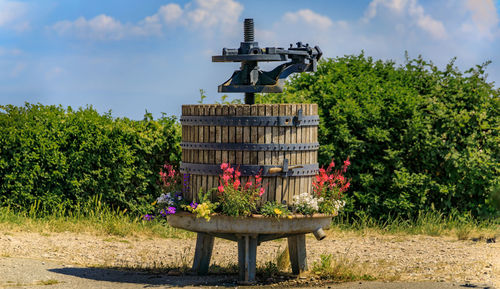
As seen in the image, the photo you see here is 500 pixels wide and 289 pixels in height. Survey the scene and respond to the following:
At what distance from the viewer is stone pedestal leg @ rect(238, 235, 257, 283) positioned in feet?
22.3

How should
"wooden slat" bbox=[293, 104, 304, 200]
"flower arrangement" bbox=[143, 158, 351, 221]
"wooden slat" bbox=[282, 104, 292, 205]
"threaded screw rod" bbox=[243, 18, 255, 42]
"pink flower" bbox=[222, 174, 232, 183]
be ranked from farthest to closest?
"threaded screw rod" bbox=[243, 18, 255, 42] < "wooden slat" bbox=[293, 104, 304, 200] < "wooden slat" bbox=[282, 104, 292, 205] < "flower arrangement" bbox=[143, 158, 351, 221] < "pink flower" bbox=[222, 174, 232, 183]

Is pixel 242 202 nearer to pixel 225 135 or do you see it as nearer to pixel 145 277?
pixel 225 135

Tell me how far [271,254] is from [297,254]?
1261 mm

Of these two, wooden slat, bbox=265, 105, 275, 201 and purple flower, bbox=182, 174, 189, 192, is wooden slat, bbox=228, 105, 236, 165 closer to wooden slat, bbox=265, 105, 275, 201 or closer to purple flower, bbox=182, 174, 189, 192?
wooden slat, bbox=265, 105, 275, 201

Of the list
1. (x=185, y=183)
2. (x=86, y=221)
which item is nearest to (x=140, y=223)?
(x=86, y=221)

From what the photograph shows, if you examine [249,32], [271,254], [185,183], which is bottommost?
[271,254]

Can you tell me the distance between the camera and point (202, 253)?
7.39 m

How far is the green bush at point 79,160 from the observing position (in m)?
10.4

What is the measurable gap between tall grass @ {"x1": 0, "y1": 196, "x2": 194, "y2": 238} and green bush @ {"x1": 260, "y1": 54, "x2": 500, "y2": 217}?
116 inches

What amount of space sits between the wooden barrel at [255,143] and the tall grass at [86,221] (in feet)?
11.5

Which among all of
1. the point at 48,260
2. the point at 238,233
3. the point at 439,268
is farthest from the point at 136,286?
the point at 439,268

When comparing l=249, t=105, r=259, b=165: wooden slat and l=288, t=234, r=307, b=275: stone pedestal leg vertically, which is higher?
l=249, t=105, r=259, b=165: wooden slat

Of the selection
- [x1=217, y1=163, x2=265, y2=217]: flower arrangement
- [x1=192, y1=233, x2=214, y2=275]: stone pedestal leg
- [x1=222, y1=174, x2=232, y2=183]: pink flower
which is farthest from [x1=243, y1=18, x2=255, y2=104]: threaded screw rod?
[x1=192, y1=233, x2=214, y2=275]: stone pedestal leg

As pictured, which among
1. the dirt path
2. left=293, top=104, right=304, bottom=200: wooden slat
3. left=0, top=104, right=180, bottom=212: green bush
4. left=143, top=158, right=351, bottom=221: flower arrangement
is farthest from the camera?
left=0, top=104, right=180, bottom=212: green bush
